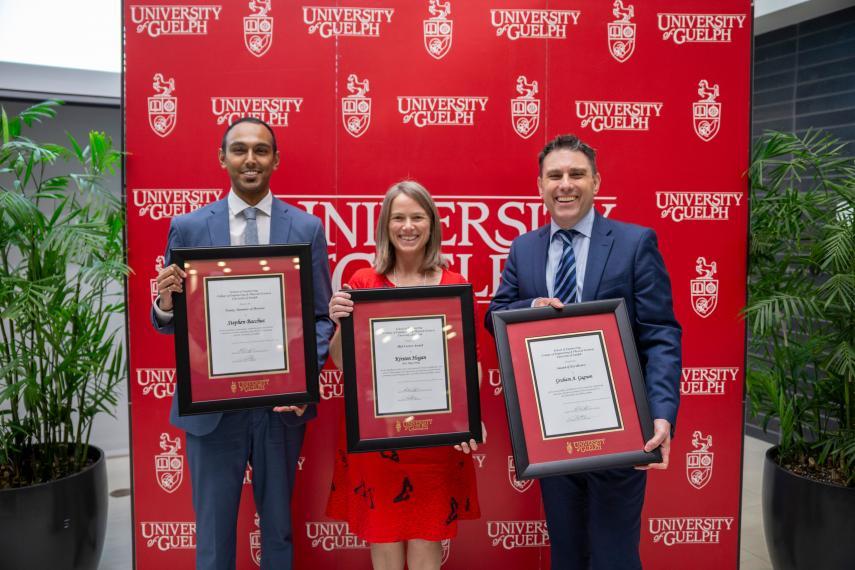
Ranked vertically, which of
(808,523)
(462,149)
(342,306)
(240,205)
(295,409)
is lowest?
(808,523)

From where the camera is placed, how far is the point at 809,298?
274cm

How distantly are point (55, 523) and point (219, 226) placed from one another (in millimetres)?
1718

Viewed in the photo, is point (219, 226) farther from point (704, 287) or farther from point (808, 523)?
point (808, 523)

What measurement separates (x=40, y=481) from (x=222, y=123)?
1.91 meters

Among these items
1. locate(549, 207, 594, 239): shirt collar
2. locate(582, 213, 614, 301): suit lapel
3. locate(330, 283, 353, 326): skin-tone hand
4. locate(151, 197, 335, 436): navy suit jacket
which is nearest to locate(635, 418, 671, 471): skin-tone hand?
locate(582, 213, 614, 301): suit lapel

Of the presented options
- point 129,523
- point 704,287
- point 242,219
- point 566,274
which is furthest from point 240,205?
point 129,523

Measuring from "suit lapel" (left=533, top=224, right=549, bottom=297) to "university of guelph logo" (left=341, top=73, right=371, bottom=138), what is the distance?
1189 mm

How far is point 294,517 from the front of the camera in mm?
2988

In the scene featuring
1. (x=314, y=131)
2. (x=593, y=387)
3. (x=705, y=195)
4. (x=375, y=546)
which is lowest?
(x=375, y=546)

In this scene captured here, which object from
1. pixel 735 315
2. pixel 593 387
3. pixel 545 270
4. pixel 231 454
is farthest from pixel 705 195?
pixel 231 454

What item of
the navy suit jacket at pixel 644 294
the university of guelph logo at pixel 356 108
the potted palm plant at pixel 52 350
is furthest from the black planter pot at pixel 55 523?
the navy suit jacket at pixel 644 294

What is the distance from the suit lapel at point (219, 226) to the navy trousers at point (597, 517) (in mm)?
1439

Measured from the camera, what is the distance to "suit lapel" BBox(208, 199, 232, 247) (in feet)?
7.32

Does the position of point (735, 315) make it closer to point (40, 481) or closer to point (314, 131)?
point (314, 131)
